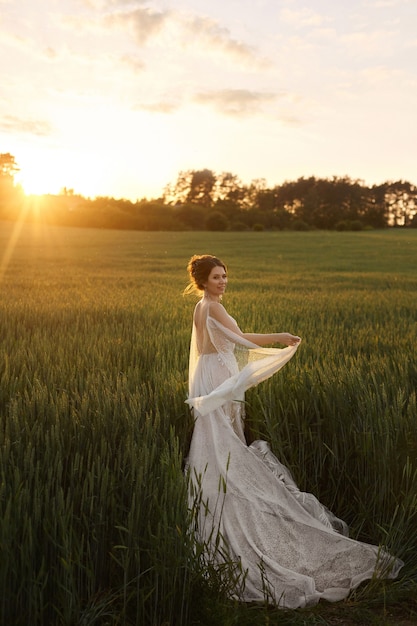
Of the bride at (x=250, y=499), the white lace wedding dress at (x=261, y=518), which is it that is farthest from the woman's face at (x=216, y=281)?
the white lace wedding dress at (x=261, y=518)

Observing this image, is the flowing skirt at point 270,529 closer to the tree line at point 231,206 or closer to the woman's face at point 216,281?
the woman's face at point 216,281

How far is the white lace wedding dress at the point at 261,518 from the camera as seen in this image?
3.08 meters

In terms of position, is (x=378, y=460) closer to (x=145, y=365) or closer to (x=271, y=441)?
(x=271, y=441)

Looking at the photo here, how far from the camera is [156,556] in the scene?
259 centimetres

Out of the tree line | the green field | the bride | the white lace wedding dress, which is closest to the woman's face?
the bride

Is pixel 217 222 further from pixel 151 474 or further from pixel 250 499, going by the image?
pixel 151 474

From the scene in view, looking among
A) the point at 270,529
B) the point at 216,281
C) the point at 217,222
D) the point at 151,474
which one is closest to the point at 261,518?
the point at 270,529

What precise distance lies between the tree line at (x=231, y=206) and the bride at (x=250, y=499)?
57558 millimetres

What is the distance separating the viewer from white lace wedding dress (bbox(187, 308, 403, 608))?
10.1 ft

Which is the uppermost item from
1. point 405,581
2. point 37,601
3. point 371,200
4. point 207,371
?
point 371,200

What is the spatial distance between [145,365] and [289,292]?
324 inches

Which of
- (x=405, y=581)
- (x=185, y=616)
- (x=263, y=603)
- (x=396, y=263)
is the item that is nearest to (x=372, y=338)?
(x=405, y=581)

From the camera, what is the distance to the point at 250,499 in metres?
3.33

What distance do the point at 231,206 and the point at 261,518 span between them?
240 feet
